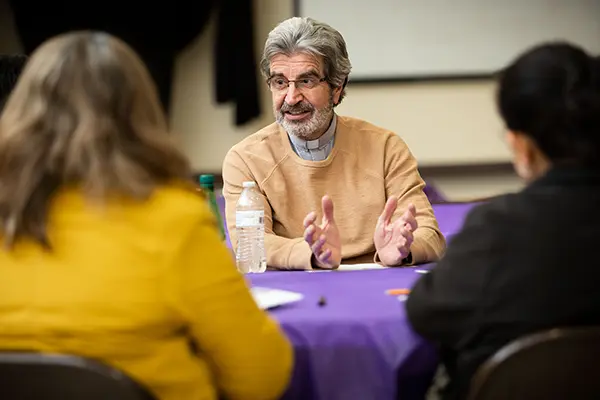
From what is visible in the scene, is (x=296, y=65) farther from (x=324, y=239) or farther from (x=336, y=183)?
(x=324, y=239)

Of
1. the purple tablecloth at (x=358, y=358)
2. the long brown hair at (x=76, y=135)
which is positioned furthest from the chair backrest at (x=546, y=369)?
the long brown hair at (x=76, y=135)

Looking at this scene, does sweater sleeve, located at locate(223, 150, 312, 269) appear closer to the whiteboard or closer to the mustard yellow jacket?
the mustard yellow jacket

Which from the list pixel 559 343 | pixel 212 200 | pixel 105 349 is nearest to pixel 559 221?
pixel 559 343

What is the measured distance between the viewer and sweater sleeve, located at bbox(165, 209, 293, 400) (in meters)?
1.14

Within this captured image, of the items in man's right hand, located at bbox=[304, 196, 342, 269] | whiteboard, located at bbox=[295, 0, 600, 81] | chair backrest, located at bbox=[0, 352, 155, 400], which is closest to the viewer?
chair backrest, located at bbox=[0, 352, 155, 400]

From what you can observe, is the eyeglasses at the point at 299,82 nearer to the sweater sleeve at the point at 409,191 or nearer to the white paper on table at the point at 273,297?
the sweater sleeve at the point at 409,191

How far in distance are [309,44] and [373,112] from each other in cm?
184

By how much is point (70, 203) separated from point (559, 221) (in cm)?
77

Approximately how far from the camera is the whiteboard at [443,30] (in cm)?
407

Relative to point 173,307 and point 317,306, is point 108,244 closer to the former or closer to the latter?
point 173,307

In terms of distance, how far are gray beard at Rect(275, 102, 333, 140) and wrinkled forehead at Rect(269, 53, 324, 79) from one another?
4.7 inches

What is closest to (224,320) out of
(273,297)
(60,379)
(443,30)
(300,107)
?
(60,379)

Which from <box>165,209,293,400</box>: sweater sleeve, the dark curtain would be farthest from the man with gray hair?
the dark curtain

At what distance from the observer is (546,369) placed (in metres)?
1.08
